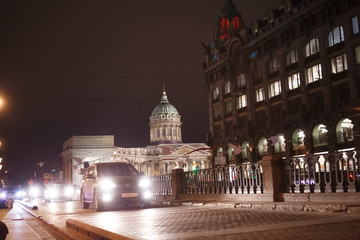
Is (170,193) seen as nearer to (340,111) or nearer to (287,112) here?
(340,111)

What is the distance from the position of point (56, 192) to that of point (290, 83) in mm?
28464

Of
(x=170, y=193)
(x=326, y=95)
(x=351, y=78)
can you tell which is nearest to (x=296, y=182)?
(x=170, y=193)

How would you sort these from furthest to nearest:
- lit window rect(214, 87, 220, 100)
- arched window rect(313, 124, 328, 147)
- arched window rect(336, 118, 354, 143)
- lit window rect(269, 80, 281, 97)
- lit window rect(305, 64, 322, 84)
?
lit window rect(214, 87, 220, 100) < lit window rect(269, 80, 281, 97) < lit window rect(305, 64, 322, 84) < arched window rect(313, 124, 328, 147) < arched window rect(336, 118, 354, 143)

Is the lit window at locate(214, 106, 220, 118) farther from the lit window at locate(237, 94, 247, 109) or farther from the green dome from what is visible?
the green dome

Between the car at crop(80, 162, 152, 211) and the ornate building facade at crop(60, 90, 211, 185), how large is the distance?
2674 inches

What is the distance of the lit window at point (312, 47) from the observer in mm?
47191

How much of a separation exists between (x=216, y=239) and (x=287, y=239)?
107 centimetres

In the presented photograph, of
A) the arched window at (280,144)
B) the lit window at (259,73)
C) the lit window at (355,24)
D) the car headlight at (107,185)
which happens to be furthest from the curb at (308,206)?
the lit window at (259,73)

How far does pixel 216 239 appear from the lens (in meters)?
6.95

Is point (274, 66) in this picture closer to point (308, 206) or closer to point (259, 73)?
point (259, 73)

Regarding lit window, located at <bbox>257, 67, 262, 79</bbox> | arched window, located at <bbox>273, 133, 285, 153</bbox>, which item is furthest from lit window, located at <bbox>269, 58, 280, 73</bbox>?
arched window, located at <bbox>273, 133, 285, 153</bbox>

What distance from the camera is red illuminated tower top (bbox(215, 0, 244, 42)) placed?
76.9 metres

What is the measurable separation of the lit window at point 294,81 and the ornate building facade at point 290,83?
114 mm

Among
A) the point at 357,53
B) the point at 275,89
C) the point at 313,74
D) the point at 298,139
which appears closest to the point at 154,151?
the point at 275,89
